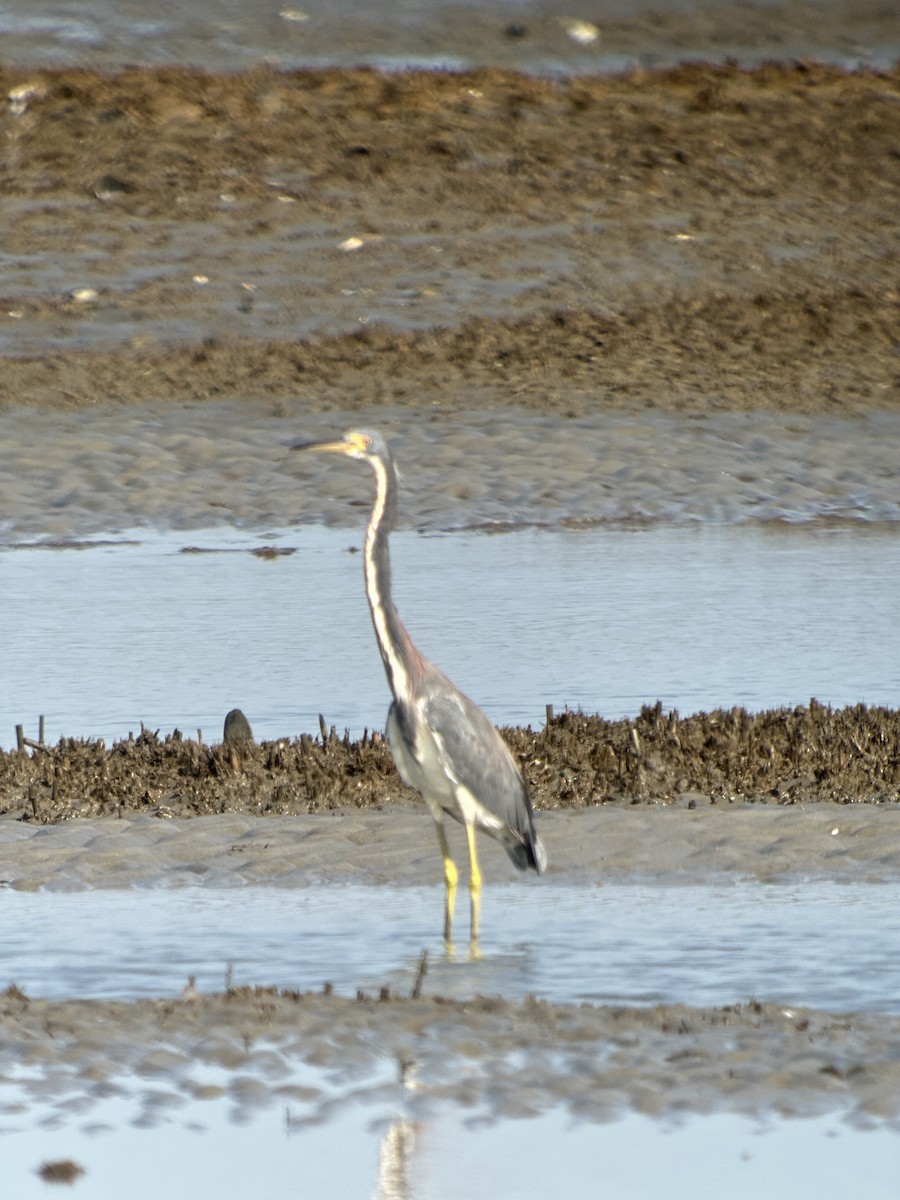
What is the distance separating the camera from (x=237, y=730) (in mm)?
10891

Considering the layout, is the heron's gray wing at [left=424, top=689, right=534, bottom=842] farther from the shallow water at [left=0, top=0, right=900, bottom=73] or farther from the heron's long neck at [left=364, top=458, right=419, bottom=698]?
the shallow water at [left=0, top=0, right=900, bottom=73]

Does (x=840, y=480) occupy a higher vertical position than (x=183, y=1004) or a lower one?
higher

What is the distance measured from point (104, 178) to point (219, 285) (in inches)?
203

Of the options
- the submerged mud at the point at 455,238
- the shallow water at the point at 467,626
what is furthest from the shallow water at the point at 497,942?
the submerged mud at the point at 455,238

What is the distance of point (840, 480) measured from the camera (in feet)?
73.9

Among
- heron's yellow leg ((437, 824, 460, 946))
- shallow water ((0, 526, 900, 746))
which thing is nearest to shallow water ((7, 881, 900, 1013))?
heron's yellow leg ((437, 824, 460, 946))

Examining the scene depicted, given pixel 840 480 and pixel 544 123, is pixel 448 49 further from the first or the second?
pixel 840 480

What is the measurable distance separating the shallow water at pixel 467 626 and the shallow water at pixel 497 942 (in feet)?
9.03

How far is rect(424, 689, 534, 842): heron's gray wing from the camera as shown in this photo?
28.4ft

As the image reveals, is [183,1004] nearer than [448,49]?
Yes

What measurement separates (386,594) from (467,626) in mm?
6247

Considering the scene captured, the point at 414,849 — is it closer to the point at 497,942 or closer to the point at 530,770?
the point at 530,770

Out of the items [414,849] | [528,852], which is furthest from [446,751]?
[414,849]

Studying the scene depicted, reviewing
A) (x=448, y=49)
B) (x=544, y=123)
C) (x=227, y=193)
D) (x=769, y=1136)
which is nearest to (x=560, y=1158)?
(x=769, y=1136)
